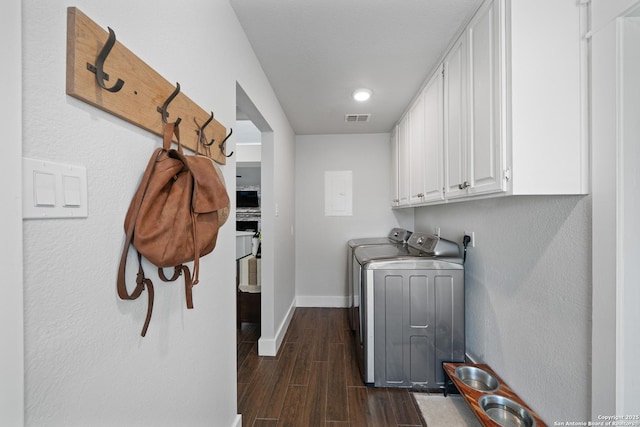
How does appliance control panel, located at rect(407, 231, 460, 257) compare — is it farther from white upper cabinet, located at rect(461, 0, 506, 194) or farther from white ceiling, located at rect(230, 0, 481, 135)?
white ceiling, located at rect(230, 0, 481, 135)

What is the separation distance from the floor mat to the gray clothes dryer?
0.08 metres

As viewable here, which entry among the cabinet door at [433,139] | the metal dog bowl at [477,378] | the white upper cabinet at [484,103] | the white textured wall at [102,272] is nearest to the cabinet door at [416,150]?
the cabinet door at [433,139]

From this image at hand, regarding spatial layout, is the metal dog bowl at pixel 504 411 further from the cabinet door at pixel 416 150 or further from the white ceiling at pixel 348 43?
the white ceiling at pixel 348 43

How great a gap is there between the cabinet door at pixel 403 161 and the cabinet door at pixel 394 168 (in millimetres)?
106

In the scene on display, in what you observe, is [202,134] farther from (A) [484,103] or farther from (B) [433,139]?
(B) [433,139]

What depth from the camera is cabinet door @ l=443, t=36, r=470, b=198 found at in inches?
60.0

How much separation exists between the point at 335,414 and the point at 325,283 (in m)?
1.96

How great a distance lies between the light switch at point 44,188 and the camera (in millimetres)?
502

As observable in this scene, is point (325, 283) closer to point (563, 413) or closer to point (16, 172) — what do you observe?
point (563, 413)

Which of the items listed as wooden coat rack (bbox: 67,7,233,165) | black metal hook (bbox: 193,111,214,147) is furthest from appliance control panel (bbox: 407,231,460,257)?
wooden coat rack (bbox: 67,7,233,165)

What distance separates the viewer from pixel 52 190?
0.53m

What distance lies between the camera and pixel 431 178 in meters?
2.09

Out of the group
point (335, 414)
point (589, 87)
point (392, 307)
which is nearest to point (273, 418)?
point (335, 414)

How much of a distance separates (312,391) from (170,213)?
5.81ft
